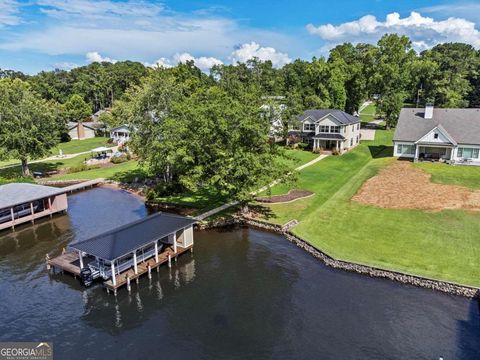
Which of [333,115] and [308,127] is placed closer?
[333,115]

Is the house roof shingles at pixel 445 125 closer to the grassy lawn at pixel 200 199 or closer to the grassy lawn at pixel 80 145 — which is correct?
the grassy lawn at pixel 200 199

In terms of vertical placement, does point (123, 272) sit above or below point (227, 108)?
below

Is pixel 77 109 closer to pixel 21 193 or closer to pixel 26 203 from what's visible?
pixel 21 193

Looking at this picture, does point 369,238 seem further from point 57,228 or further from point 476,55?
point 476,55

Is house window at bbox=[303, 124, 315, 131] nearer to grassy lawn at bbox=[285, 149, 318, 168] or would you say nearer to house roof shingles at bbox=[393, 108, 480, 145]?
grassy lawn at bbox=[285, 149, 318, 168]

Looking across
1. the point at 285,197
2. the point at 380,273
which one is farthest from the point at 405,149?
the point at 380,273

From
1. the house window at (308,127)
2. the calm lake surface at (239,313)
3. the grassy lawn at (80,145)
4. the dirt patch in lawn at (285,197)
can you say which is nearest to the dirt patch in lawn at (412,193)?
the dirt patch in lawn at (285,197)
